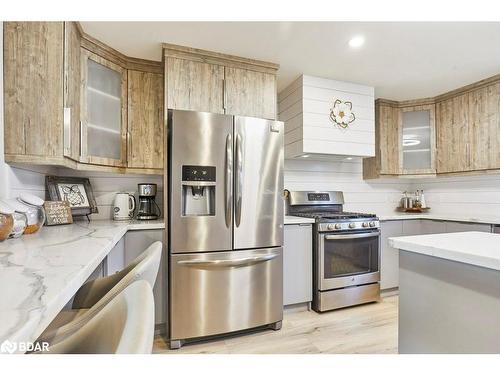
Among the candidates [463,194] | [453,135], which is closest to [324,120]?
[453,135]

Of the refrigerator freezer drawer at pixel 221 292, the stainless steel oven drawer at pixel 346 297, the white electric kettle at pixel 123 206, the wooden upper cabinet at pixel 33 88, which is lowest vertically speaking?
the stainless steel oven drawer at pixel 346 297

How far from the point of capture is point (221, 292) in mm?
1998

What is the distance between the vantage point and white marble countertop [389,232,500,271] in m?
0.88

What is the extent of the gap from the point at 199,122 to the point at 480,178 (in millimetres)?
3335

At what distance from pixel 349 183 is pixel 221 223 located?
208 cm

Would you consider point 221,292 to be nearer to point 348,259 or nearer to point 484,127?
point 348,259

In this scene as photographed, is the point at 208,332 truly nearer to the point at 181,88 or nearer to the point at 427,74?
the point at 181,88

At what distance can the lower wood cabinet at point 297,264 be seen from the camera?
2.41 m

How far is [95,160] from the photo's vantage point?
6.64 feet

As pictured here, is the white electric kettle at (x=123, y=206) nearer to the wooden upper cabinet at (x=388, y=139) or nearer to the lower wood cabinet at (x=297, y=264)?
the lower wood cabinet at (x=297, y=264)

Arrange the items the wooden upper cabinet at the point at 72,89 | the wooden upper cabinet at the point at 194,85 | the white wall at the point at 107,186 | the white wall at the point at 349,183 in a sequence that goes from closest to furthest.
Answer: the wooden upper cabinet at the point at 72,89, the wooden upper cabinet at the point at 194,85, the white wall at the point at 107,186, the white wall at the point at 349,183

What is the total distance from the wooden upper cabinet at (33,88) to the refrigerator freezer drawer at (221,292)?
1.12 metres

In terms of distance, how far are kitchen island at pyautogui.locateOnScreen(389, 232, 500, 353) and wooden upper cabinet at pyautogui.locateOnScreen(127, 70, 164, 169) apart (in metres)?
1.98

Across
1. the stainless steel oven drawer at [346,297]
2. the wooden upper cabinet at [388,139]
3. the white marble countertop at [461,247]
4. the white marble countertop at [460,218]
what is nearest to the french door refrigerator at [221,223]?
the stainless steel oven drawer at [346,297]
